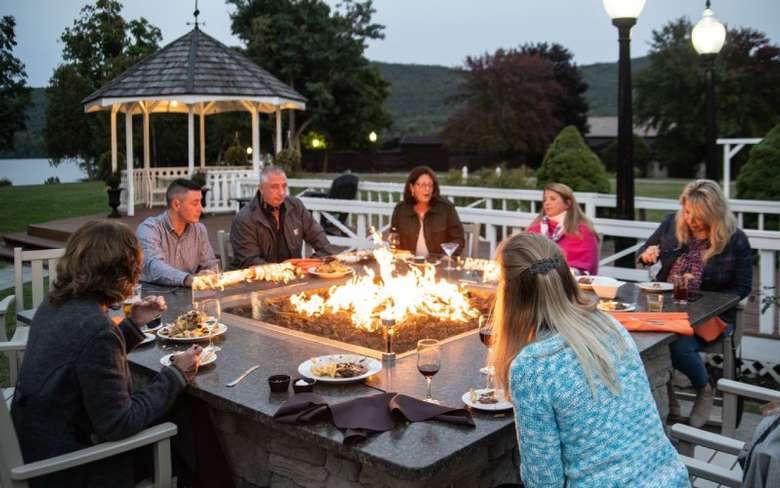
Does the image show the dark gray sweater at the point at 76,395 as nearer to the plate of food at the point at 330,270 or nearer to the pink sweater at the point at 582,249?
the plate of food at the point at 330,270

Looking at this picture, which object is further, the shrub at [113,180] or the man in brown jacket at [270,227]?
the shrub at [113,180]

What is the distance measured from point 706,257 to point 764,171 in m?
5.99

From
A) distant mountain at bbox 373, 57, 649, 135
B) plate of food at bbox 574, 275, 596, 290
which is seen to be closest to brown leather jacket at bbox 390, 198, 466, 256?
plate of food at bbox 574, 275, 596, 290

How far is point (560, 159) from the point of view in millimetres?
12328

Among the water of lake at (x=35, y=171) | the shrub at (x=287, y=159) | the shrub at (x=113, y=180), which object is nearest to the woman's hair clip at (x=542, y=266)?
the shrub at (x=113, y=180)

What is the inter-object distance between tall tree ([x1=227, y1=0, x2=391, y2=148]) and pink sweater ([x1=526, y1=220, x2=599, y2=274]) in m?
27.1

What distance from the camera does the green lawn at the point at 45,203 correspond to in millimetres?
17047

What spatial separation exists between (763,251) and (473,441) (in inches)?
147

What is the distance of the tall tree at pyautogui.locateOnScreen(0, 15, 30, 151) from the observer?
19172 mm

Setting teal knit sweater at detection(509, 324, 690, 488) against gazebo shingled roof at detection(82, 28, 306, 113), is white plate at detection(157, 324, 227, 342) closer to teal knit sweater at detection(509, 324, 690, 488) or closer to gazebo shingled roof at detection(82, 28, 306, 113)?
teal knit sweater at detection(509, 324, 690, 488)

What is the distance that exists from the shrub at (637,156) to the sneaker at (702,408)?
31173mm

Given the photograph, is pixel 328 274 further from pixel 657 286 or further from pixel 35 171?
pixel 35 171

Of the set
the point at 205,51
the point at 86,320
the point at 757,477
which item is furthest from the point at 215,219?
the point at 757,477

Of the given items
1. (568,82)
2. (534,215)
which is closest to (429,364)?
(534,215)
